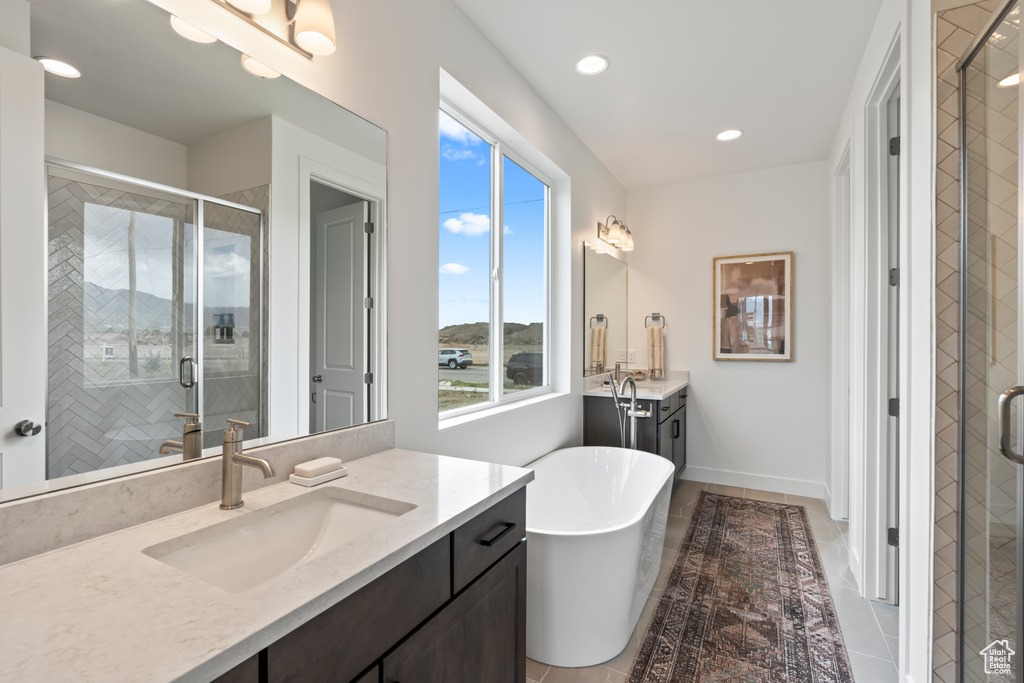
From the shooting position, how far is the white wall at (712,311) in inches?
147

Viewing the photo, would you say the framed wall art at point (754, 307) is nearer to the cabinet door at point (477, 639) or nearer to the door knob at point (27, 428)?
the cabinet door at point (477, 639)

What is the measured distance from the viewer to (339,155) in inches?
58.6

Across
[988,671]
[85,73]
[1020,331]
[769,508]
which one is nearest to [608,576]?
[988,671]

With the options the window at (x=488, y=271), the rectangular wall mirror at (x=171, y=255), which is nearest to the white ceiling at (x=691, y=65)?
the window at (x=488, y=271)

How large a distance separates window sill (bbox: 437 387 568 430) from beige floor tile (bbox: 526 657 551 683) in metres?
0.95

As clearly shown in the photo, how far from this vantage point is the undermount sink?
0.92 m

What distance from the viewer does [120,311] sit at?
3.18 feet

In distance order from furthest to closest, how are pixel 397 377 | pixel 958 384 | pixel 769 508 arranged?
pixel 769 508 < pixel 397 377 < pixel 958 384

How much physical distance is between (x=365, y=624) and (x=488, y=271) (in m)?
2.01

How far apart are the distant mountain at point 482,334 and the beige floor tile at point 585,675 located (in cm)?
132

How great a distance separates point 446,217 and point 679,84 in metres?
1.46

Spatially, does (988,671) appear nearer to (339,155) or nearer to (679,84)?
Result: (339,155)

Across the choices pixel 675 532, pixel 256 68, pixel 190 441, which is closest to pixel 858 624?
pixel 675 532

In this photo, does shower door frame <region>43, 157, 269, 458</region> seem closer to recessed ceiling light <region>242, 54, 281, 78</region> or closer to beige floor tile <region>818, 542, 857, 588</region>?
recessed ceiling light <region>242, 54, 281, 78</region>
